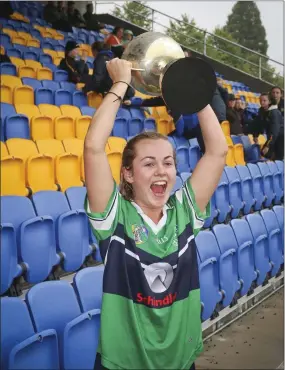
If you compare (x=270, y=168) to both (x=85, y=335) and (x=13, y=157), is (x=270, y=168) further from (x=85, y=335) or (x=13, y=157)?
(x=85, y=335)

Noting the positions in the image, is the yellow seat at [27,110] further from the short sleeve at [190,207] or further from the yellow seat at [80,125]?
the short sleeve at [190,207]

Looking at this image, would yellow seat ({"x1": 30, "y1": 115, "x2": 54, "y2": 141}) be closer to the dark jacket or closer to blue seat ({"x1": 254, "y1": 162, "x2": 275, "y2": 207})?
the dark jacket

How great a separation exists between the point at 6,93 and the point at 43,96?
9.9 inches

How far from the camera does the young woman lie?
0.70 meters

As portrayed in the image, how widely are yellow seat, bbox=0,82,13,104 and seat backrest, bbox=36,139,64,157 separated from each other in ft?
1.98

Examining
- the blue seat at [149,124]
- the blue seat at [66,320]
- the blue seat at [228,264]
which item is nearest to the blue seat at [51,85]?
the blue seat at [149,124]

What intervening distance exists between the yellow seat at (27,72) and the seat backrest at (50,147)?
3.93 ft

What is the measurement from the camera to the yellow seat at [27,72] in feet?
10.9

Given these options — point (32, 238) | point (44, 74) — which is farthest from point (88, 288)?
point (44, 74)

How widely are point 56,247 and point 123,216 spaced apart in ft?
3.19

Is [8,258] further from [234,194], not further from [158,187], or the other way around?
[234,194]

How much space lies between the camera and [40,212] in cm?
170

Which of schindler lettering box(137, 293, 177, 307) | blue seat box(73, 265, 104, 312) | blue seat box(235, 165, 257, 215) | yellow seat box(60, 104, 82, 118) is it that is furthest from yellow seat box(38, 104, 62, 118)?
schindler lettering box(137, 293, 177, 307)

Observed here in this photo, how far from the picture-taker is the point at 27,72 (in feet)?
11.0
